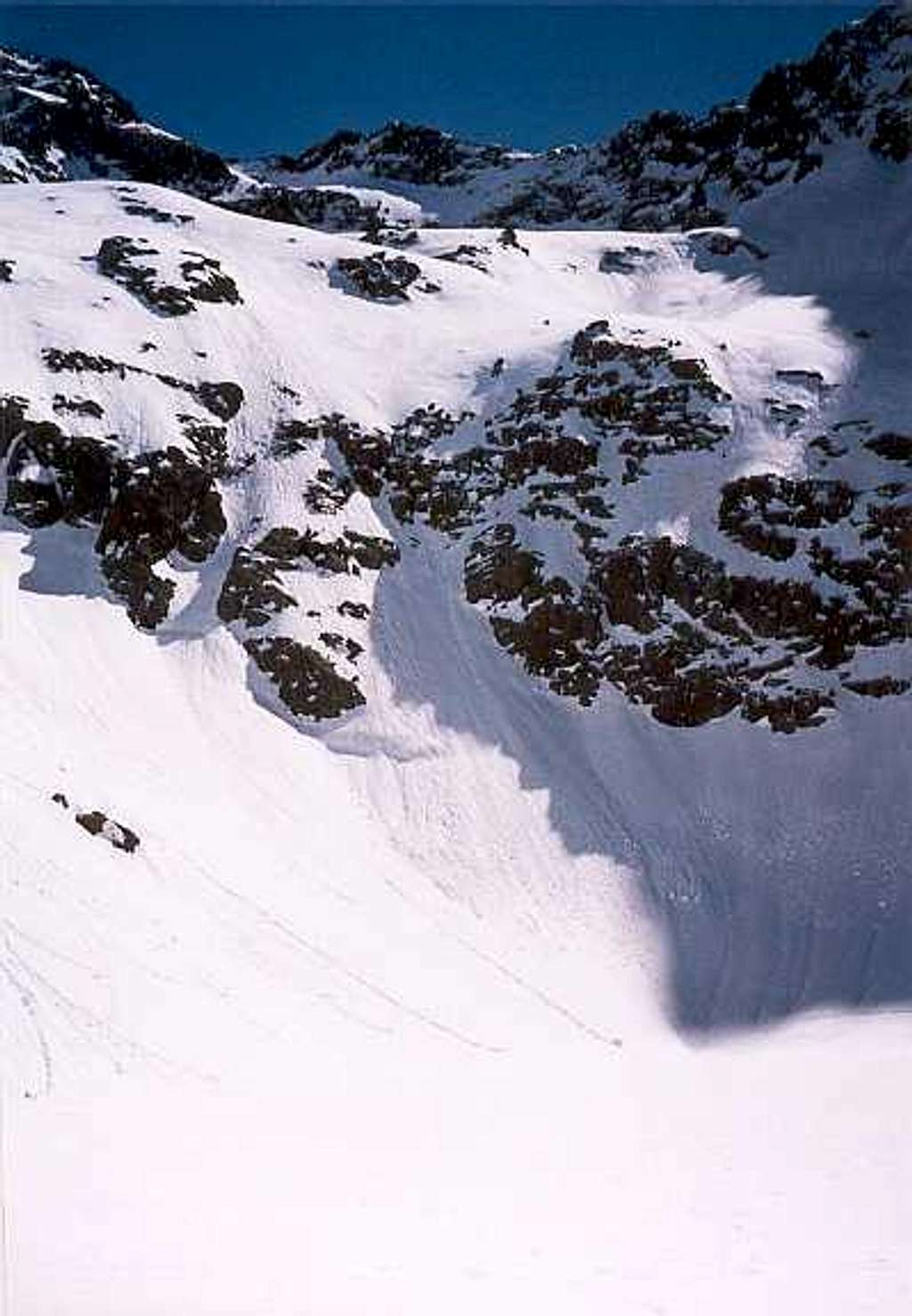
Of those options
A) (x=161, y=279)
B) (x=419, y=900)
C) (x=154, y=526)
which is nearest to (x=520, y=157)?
(x=161, y=279)

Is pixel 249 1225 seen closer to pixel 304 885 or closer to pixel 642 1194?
pixel 642 1194

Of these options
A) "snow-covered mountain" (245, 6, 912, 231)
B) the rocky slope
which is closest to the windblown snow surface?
"snow-covered mountain" (245, 6, 912, 231)

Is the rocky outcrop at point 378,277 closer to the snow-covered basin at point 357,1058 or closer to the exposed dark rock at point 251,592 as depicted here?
the exposed dark rock at point 251,592

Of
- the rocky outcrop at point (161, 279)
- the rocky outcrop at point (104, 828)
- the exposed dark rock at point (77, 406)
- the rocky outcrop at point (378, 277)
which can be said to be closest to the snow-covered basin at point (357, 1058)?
the rocky outcrop at point (104, 828)

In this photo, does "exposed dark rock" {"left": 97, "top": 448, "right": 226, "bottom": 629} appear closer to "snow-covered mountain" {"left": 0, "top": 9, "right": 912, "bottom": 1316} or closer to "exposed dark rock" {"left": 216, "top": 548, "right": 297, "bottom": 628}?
"snow-covered mountain" {"left": 0, "top": 9, "right": 912, "bottom": 1316}

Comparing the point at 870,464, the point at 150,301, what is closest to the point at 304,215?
the point at 150,301
